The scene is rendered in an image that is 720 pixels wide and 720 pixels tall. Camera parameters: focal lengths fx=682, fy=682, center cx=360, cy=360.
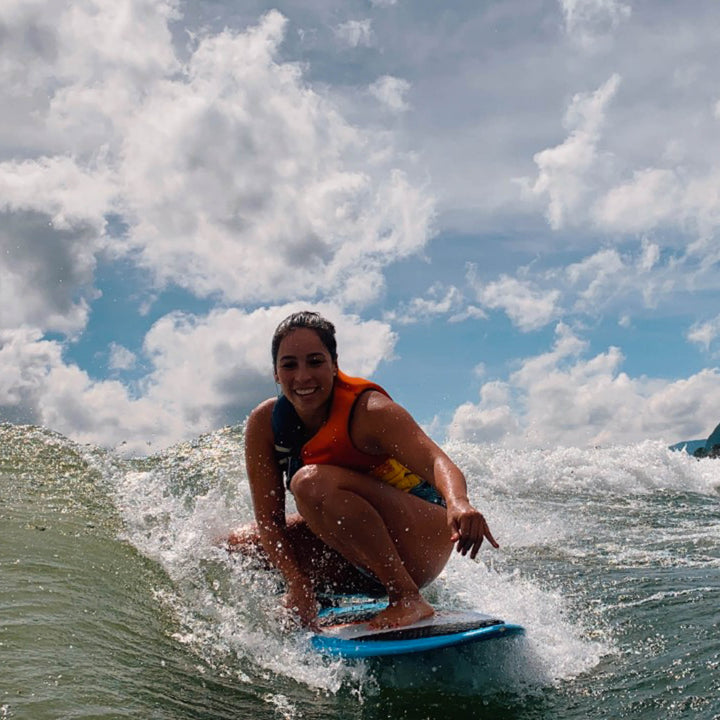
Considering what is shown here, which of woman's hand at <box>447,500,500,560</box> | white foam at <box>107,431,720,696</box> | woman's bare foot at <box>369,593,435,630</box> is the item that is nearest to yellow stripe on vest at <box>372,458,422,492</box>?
woman's bare foot at <box>369,593,435,630</box>

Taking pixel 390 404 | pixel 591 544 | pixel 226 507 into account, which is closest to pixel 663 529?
pixel 591 544

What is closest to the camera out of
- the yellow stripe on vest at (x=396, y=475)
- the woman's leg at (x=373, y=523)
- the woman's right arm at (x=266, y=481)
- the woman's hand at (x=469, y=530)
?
the woman's hand at (x=469, y=530)

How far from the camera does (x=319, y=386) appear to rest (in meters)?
3.75

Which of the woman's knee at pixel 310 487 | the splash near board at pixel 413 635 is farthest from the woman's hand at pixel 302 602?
the woman's knee at pixel 310 487

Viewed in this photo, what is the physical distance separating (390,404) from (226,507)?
3605mm

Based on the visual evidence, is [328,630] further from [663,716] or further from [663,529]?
[663,529]

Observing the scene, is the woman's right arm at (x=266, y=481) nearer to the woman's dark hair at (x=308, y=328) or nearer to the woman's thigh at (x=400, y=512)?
the woman's dark hair at (x=308, y=328)

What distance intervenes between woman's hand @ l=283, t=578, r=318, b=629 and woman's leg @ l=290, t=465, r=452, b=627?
288 mm

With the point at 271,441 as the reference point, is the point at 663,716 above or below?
below

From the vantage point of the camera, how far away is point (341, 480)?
3.54 meters

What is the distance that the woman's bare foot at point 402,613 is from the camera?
130 inches

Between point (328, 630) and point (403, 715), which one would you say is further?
point (328, 630)

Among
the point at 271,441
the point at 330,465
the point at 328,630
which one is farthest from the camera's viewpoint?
the point at 271,441

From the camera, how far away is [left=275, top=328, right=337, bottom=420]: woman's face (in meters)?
3.71
